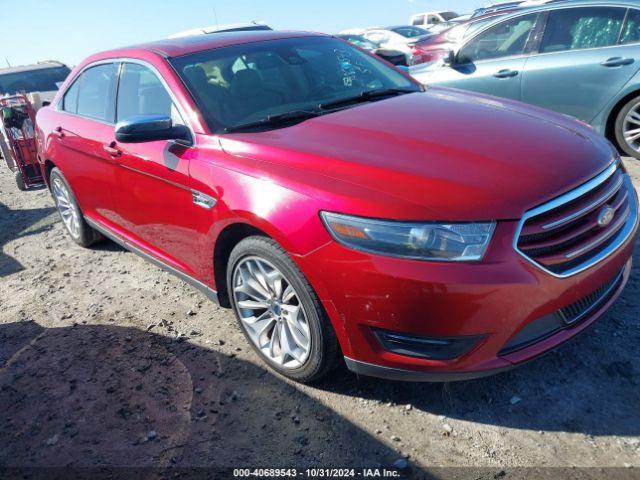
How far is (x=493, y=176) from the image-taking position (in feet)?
6.92

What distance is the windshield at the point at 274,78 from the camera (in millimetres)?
2922

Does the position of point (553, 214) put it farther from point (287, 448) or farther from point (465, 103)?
point (287, 448)

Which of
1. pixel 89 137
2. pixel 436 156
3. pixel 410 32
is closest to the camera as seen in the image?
pixel 436 156

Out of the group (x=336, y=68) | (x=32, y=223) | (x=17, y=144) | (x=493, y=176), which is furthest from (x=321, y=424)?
(x=17, y=144)

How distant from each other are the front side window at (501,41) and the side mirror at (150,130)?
4.10 meters

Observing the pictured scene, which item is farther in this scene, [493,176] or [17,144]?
[17,144]

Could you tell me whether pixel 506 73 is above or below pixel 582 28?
below

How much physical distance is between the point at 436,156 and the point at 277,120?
99 centimetres

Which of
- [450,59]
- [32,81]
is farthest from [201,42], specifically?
[32,81]

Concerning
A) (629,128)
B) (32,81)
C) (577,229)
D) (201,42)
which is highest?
(201,42)

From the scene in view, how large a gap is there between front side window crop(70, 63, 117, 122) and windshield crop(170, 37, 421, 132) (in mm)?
890

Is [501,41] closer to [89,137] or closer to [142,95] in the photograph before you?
[142,95]

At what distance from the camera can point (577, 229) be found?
2.13m

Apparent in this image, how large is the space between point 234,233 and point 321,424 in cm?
104
